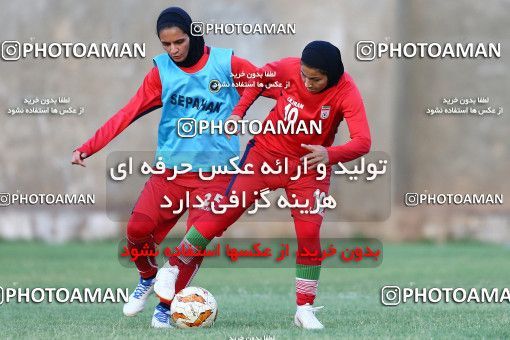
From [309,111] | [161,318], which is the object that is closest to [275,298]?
[161,318]

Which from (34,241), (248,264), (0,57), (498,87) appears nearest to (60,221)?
(34,241)

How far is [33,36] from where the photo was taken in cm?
1994

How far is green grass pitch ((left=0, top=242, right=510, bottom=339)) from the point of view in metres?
7.23

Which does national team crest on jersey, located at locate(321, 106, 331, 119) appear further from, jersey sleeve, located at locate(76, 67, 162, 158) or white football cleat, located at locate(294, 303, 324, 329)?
jersey sleeve, located at locate(76, 67, 162, 158)

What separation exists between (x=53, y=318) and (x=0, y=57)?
13059mm

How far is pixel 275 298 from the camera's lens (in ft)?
36.2

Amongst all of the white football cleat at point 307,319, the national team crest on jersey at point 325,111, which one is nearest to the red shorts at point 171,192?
→ the national team crest on jersey at point 325,111

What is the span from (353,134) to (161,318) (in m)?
1.74

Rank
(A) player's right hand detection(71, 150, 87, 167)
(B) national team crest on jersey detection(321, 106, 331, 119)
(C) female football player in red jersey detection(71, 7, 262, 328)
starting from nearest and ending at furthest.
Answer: (B) national team crest on jersey detection(321, 106, 331, 119)
(A) player's right hand detection(71, 150, 87, 167)
(C) female football player in red jersey detection(71, 7, 262, 328)

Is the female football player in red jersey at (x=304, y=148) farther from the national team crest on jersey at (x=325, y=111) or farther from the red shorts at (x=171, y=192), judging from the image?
the red shorts at (x=171, y=192)

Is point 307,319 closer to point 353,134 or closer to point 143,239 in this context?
point 353,134

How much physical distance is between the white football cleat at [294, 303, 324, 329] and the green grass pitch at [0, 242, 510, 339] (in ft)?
0.31

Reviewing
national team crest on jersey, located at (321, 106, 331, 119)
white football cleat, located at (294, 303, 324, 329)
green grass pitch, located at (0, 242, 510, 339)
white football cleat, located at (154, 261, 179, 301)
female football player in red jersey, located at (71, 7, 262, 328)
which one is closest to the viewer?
green grass pitch, located at (0, 242, 510, 339)

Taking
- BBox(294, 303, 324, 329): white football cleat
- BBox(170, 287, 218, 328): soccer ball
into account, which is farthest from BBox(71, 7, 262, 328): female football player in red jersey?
BBox(294, 303, 324, 329): white football cleat
